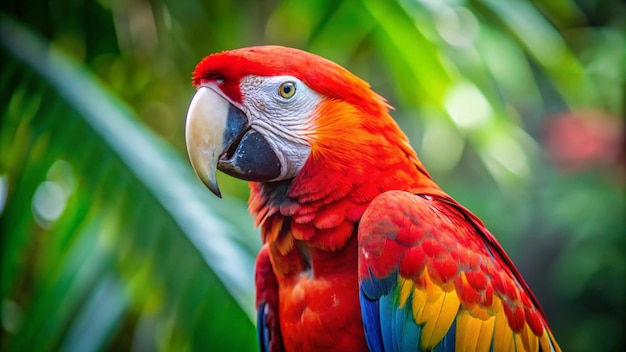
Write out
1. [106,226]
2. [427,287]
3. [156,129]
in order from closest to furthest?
[427,287] < [106,226] < [156,129]

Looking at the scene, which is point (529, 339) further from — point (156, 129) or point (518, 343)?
point (156, 129)

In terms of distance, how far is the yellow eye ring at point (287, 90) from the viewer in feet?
3.01


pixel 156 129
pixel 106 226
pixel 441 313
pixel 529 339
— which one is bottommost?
pixel 529 339

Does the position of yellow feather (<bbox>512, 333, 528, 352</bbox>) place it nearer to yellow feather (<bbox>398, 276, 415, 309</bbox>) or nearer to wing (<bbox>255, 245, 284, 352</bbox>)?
yellow feather (<bbox>398, 276, 415, 309</bbox>)

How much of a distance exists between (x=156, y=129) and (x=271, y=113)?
1158mm

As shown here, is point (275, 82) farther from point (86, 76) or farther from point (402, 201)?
point (86, 76)

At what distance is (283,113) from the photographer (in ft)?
3.03

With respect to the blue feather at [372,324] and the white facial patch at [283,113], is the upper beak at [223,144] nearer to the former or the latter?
the white facial patch at [283,113]

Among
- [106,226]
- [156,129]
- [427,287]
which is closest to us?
[427,287]

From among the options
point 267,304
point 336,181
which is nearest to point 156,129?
point 267,304

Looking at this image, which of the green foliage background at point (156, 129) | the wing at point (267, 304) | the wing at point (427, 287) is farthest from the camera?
the green foliage background at point (156, 129)

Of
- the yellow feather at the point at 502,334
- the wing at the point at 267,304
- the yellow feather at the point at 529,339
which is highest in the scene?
the wing at the point at 267,304

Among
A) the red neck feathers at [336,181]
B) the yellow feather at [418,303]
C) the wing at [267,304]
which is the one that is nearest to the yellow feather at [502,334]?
the yellow feather at [418,303]

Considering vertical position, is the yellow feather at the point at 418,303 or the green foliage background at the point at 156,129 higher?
the green foliage background at the point at 156,129
